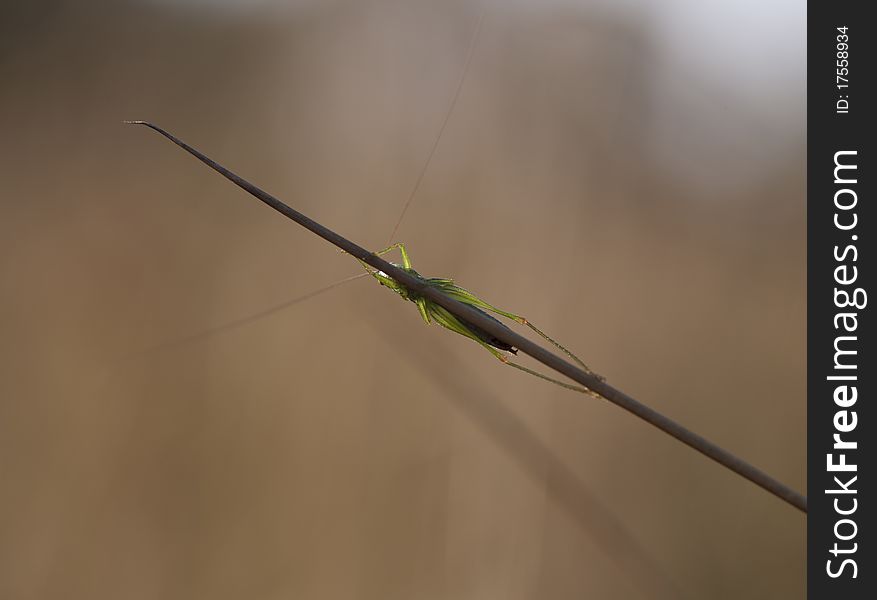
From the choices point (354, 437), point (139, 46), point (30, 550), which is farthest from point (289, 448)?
point (139, 46)

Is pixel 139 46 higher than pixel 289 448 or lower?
higher

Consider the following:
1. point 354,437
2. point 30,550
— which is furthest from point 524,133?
point 30,550

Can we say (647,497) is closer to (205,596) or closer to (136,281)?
(205,596)
